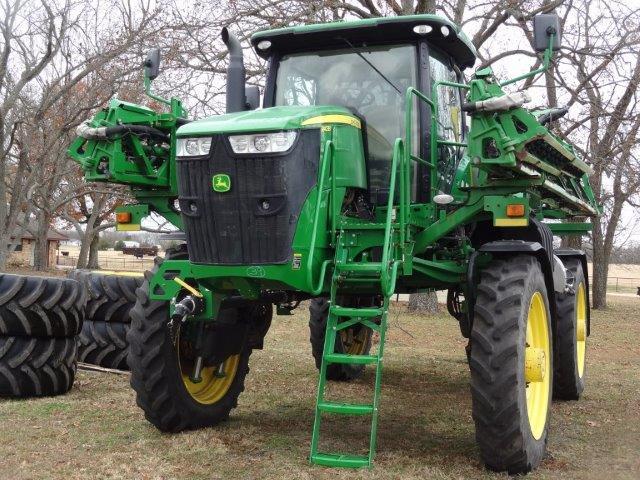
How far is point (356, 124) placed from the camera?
5660 mm

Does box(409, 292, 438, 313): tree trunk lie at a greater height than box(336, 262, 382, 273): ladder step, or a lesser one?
lesser

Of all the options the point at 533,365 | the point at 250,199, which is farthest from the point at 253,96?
the point at 533,365

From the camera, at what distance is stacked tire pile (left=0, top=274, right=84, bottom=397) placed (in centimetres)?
680

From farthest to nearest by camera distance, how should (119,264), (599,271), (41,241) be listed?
(119,264) → (41,241) → (599,271)

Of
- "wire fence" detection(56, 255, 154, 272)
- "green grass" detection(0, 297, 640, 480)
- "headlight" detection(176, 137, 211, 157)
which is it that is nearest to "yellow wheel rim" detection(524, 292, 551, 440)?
"green grass" detection(0, 297, 640, 480)

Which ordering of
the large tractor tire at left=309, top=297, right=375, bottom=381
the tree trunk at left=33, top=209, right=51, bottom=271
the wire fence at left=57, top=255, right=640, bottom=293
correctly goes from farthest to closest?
the wire fence at left=57, top=255, right=640, bottom=293 < the tree trunk at left=33, top=209, right=51, bottom=271 < the large tractor tire at left=309, top=297, right=375, bottom=381

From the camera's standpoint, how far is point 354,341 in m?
8.84

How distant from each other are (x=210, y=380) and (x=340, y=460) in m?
1.86

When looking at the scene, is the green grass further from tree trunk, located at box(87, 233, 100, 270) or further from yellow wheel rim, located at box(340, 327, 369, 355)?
tree trunk, located at box(87, 233, 100, 270)

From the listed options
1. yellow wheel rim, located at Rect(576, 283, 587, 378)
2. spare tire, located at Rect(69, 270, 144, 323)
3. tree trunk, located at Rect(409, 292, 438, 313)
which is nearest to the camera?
spare tire, located at Rect(69, 270, 144, 323)

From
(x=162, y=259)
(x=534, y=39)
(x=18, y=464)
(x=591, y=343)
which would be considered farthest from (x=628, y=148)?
(x=18, y=464)

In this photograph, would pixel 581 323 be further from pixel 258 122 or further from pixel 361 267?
pixel 258 122

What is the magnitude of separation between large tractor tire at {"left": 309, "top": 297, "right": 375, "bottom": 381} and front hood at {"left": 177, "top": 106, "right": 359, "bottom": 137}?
358cm

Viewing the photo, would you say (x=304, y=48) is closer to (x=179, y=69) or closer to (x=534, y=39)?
(x=534, y=39)
